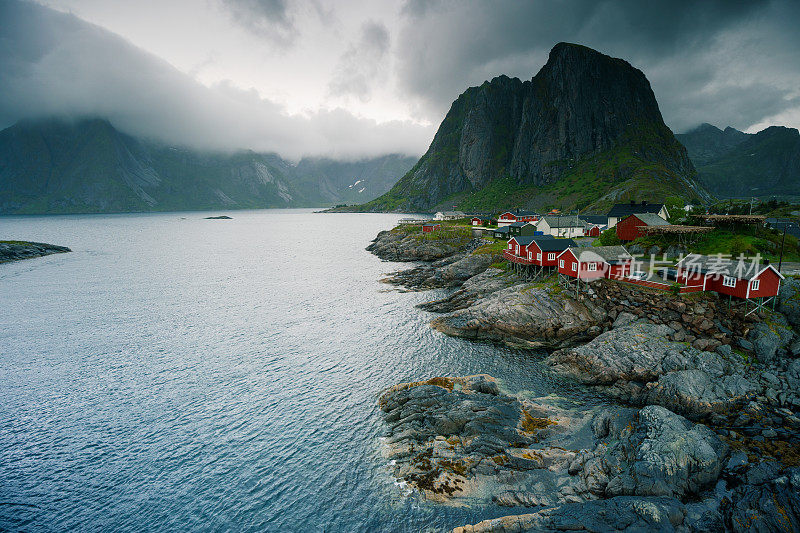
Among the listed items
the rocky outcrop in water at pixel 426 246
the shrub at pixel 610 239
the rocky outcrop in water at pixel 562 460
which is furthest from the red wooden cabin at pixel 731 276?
the rocky outcrop in water at pixel 426 246

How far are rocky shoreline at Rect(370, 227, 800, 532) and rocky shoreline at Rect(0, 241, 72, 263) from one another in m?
145

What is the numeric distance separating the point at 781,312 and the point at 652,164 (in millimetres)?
189145

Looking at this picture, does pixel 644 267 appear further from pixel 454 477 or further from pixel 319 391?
pixel 319 391

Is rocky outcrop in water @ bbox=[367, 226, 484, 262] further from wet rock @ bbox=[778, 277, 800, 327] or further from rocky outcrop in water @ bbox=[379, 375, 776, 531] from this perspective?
rocky outcrop in water @ bbox=[379, 375, 776, 531]

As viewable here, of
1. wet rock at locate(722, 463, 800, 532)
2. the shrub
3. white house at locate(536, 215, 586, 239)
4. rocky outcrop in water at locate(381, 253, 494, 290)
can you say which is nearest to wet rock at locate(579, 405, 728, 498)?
wet rock at locate(722, 463, 800, 532)

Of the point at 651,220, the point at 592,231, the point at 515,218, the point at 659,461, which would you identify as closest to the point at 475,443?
the point at 659,461

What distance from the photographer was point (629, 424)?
79.8 ft

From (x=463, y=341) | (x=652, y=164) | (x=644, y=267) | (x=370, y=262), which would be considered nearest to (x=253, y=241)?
(x=370, y=262)

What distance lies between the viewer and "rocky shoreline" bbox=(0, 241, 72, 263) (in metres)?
105

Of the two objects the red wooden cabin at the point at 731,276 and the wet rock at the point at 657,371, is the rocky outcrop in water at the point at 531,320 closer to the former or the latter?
the wet rock at the point at 657,371

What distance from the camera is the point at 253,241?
164m

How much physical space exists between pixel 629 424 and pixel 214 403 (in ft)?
119

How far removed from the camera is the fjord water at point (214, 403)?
68.8 ft

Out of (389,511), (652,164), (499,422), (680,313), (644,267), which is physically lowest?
(389,511)
